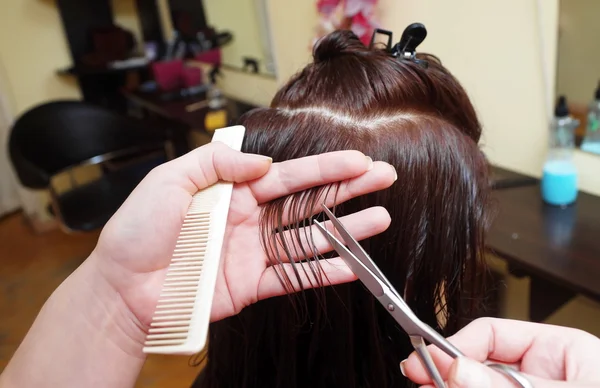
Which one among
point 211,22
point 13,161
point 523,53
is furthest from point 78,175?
point 523,53

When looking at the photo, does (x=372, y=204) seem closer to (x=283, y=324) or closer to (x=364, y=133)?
(x=364, y=133)

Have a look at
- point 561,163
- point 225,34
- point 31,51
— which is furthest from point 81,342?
point 31,51

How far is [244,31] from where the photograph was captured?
7.18ft

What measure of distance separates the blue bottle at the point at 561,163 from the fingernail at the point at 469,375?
861 mm

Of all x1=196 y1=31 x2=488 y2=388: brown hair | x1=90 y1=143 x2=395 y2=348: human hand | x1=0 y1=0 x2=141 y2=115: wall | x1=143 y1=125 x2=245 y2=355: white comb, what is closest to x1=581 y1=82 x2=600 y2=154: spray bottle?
x1=196 y1=31 x2=488 y2=388: brown hair

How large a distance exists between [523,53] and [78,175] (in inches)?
106

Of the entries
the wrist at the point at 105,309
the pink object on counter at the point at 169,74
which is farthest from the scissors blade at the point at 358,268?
the pink object on counter at the point at 169,74

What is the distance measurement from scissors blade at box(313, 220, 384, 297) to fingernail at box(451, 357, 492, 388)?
13cm

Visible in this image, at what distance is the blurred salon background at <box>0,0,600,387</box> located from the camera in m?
1.09

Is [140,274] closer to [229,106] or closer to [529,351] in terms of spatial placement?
[529,351]

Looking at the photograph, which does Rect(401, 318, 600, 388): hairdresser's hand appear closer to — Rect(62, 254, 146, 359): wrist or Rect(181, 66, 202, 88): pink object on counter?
Rect(62, 254, 146, 359): wrist

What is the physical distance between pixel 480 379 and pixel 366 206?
12.3 inches

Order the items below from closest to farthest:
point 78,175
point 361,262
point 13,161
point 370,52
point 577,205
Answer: point 361,262 → point 370,52 → point 577,205 → point 13,161 → point 78,175

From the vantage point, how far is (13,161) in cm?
201
